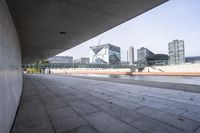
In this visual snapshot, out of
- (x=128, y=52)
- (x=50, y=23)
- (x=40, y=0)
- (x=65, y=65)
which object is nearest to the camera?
(x=40, y=0)

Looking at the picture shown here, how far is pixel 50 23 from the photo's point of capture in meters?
4.32

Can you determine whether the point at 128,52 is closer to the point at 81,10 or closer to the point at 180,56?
the point at 180,56

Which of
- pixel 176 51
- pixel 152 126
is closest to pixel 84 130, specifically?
pixel 152 126

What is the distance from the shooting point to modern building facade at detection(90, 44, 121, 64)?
96875mm

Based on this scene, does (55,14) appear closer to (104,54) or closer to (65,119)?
(65,119)

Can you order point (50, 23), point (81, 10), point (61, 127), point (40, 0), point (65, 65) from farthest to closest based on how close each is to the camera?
point (65, 65) < point (50, 23) < point (81, 10) < point (40, 0) < point (61, 127)

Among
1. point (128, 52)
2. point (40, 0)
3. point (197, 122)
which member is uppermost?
point (128, 52)

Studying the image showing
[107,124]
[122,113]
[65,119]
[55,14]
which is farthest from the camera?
[55,14]

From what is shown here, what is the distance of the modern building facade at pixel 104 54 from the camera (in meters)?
96.9

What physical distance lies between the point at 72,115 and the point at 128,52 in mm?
123469

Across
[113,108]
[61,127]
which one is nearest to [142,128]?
[113,108]

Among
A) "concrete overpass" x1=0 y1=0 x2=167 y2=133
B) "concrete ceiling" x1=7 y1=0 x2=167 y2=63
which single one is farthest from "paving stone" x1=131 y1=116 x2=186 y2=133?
"concrete ceiling" x1=7 y1=0 x2=167 y2=63

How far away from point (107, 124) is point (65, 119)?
1.05 metres

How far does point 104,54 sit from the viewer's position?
98.3 metres
